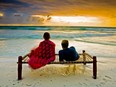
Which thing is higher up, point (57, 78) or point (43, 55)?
point (43, 55)

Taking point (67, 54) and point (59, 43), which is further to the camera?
point (59, 43)

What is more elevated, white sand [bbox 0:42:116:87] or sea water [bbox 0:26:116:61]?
sea water [bbox 0:26:116:61]

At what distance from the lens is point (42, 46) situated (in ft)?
17.8

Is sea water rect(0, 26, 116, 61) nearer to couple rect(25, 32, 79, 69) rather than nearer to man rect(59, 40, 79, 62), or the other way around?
couple rect(25, 32, 79, 69)

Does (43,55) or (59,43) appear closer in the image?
(43,55)

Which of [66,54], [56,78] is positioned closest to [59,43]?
[66,54]

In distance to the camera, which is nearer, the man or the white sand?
the white sand

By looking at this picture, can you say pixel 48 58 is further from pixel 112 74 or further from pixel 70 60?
pixel 112 74

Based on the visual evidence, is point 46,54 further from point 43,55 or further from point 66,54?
point 66,54

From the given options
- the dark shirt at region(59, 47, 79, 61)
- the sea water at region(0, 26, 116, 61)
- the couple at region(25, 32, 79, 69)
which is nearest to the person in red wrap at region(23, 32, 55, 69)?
the couple at region(25, 32, 79, 69)

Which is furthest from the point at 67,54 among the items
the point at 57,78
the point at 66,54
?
the point at 57,78

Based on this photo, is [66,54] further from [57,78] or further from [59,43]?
[59,43]

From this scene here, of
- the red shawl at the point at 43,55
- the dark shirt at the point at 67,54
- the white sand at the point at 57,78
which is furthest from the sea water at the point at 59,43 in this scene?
the dark shirt at the point at 67,54

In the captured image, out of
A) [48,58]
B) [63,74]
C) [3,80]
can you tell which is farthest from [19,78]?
[63,74]
